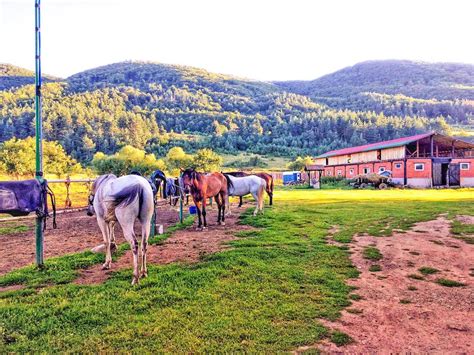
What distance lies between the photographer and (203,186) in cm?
1178

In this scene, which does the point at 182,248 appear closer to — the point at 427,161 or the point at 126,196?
the point at 126,196

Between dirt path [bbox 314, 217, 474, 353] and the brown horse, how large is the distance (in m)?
5.53

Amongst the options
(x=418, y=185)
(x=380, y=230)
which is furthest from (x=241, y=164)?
(x=380, y=230)

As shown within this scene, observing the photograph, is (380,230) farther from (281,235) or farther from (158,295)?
(158,295)

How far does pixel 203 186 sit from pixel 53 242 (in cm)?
511

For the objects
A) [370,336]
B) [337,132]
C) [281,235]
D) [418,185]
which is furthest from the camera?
[337,132]

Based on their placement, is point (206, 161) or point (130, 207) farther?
point (206, 161)

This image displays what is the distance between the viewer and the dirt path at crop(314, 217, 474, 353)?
3.78 metres

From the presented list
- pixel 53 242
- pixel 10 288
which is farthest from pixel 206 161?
pixel 10 288

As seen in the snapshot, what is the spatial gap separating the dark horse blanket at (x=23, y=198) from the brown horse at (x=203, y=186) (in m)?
5.15

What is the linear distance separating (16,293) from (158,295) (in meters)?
2.33

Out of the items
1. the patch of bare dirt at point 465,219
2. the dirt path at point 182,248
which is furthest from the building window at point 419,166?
the dirt path at point 182,248

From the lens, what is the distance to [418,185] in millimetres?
39688

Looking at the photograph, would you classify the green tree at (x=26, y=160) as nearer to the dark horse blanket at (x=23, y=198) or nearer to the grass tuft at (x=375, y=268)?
the dark horse blanket at (x=23, y=198)
